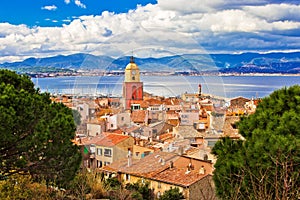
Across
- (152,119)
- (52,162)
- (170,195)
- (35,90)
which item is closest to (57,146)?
(52,162)

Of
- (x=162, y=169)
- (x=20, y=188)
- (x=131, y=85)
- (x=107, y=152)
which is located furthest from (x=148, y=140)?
(x=20, y=188)

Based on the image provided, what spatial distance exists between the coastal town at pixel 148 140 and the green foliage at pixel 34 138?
7913 millimetres

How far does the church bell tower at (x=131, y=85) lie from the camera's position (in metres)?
16.7

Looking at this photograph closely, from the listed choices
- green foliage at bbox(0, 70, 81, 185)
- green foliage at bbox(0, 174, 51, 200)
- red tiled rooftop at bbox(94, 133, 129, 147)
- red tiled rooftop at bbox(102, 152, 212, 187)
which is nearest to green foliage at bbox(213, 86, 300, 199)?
green foliage at bbox(0, 70, 81, 185)

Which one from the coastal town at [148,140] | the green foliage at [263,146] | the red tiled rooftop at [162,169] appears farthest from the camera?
the coastal town at [148,140]

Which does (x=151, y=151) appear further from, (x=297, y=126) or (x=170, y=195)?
(x=297, y=126)

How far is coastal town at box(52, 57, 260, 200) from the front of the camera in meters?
15.5

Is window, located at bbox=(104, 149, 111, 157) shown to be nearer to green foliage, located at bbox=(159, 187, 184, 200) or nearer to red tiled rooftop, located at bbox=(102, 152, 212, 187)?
red tiled rooftop, located at bbox=(102, 152, 212, 187)

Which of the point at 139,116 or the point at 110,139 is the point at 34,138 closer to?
the point at 139,116

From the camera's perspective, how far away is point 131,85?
18.0 meters

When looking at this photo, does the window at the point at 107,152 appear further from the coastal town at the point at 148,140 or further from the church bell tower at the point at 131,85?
the church bell tower at the point at 131,85

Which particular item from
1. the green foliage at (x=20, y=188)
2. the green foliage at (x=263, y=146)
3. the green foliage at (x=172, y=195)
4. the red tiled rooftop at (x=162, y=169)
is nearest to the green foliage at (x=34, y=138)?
the green foliage at (x=20, y=188)

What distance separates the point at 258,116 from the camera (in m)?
6.98

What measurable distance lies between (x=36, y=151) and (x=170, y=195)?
24.1 ft
